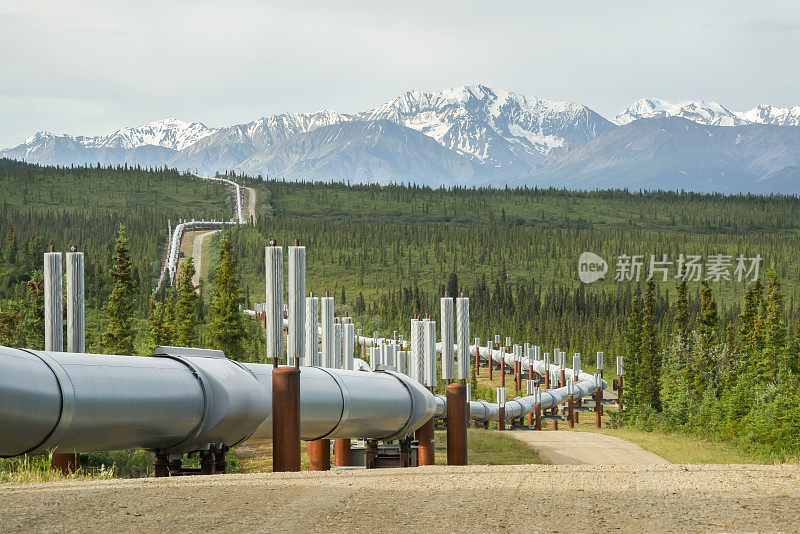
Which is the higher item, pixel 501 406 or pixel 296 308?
pixel 296 308

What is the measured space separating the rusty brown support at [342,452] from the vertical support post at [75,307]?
6984 millimetres

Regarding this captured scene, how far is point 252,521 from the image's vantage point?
40.8 feet

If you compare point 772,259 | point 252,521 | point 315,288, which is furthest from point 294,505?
point 772,259

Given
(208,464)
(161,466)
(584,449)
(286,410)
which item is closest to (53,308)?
(161,466)

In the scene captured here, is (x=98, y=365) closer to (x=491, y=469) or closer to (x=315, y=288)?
(x=491, y=469)

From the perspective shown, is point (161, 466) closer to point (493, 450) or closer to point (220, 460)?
point (220, 460)

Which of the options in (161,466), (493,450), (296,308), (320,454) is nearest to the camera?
(161,466)

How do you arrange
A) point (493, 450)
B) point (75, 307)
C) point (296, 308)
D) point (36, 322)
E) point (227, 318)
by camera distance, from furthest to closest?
point (227, 318) < point (36, 322) < point (493, 450) < point (75, 307) < point (296, 308)

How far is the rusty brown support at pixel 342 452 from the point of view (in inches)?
1032

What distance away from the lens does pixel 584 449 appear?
45.8 metres

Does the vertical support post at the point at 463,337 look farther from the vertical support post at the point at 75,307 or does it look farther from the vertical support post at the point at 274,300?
the vertical support post at the point at 75,307

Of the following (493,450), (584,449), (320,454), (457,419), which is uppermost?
(457,419)

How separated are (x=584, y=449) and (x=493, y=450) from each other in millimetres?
5157

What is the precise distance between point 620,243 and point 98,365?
190 metres
